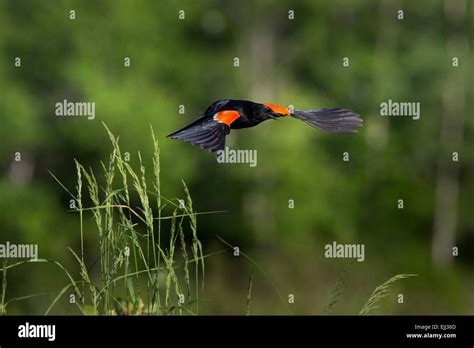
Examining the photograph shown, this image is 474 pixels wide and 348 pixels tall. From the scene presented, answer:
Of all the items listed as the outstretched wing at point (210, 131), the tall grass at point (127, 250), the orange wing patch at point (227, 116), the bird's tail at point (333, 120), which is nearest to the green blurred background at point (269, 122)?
the orange wing patch at point (227, 116)

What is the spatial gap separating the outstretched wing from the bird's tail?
0.32 m

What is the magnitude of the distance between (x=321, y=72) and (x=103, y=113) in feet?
21.0

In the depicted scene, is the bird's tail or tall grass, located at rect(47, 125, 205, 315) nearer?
tall grass, located at rect(47, 125, 205, 315)

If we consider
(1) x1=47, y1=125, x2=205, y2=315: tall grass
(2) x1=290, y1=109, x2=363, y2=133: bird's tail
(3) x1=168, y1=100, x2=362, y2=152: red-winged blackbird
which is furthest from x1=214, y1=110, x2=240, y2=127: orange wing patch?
(1) x1=47, y1=125, x2=205, y2=315: tall grass

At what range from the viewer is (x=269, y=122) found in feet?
99.3

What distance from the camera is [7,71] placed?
2902 cm

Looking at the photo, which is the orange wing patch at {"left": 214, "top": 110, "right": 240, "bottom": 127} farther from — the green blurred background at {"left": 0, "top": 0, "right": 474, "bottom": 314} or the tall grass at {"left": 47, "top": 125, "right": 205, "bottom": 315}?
the green blurred background at {"left": 0, "top": 0, "right": 474, "bottom": 314}

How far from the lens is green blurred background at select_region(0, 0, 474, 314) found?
2820 centimetres

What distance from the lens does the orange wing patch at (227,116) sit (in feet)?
16.3

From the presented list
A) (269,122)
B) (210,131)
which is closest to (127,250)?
(210,131)

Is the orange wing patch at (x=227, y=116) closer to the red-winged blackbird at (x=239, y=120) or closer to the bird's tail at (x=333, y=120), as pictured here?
the red-winged blackbird at (x=239, y=120)

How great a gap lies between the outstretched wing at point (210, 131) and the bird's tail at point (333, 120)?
1.06ft

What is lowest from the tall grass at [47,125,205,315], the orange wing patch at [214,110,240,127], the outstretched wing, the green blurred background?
the tall grass at [47,125,205,315]

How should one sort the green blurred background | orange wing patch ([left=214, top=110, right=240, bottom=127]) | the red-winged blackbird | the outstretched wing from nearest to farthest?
the outstretched wing, the red-winged blackbird, orange wing patch ([left=214, top=110, right=240, bottom=127]), the green blurred background
